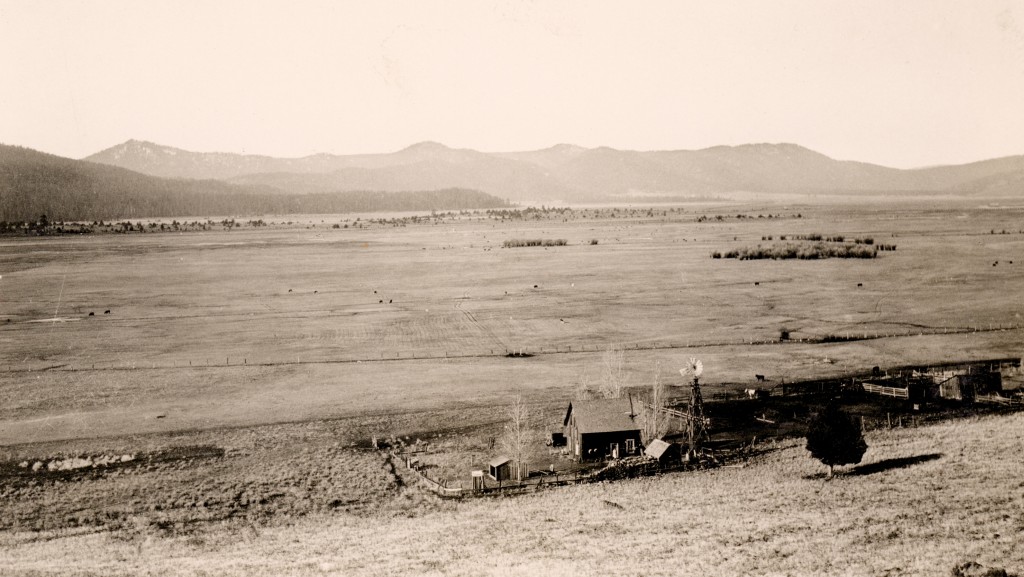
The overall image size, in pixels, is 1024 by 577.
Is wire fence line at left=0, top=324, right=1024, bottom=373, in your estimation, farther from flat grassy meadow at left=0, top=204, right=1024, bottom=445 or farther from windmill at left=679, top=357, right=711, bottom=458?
windmill at left=679, top=357, right=711, bottom=458

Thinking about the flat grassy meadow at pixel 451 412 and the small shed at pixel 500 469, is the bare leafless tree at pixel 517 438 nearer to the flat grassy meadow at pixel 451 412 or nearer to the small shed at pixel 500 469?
the small shed at pixel 500 469

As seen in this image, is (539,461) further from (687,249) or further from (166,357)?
(687,249)

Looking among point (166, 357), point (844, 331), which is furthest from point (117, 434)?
point (844, 331)

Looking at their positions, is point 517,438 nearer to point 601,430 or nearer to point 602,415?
point 601,430

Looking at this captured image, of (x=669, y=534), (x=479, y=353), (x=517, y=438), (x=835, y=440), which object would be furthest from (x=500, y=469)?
(x=479, y=353)

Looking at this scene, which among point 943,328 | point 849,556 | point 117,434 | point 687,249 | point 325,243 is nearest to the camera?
point 849,556

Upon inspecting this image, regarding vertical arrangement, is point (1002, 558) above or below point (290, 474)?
above

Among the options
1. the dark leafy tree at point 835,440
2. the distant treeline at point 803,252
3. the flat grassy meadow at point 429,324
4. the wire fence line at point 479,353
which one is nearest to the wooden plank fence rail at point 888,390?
the flat grassy meadow at point 429,324
